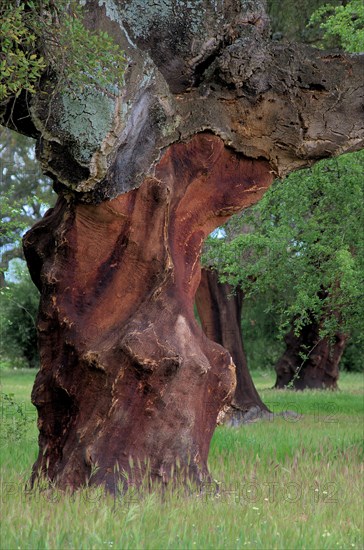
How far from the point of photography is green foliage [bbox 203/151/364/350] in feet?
36.2

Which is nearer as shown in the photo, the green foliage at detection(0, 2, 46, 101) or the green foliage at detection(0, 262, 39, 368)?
the green foliage at detection(0, 2, 46, 101)

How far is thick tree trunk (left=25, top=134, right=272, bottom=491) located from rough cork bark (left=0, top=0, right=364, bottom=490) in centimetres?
1

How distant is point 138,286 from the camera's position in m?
6.47

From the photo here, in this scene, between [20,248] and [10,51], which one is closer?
[10,51]

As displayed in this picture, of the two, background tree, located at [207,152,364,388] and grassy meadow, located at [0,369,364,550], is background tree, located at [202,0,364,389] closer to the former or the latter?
background tree, located at [207,152,364,388]

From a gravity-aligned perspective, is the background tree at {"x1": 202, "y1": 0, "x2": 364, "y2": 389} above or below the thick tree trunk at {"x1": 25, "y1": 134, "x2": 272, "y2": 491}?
above

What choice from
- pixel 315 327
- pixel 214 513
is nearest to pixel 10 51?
pixel 214 513

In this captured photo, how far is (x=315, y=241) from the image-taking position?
1262 cm

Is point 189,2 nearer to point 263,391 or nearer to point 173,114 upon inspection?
point 173,114

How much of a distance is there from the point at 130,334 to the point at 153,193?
123 centimetres

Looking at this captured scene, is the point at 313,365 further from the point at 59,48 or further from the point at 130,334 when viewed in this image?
the point at 59,48

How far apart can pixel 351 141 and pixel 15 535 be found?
193 inches

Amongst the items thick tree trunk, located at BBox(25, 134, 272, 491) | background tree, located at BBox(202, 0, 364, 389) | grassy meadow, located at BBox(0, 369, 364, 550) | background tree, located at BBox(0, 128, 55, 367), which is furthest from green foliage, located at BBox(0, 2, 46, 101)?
background tree, located at BBox(0, 128, 55, 367)

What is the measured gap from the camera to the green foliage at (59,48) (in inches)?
206
